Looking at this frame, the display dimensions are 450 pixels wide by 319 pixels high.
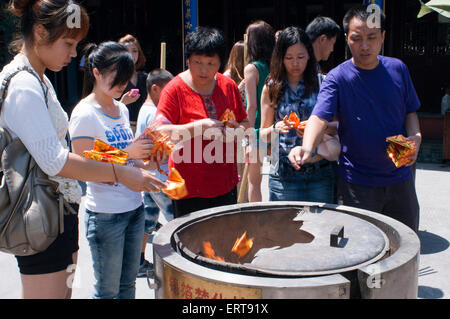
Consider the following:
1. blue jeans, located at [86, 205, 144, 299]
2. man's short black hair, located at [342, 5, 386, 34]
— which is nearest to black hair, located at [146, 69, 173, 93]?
blue jeans, located at [86, 205, 144, 299]

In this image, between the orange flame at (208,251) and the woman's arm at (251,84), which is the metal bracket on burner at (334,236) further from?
the woman's arm at (251,84)

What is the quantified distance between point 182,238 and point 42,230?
1.90ft

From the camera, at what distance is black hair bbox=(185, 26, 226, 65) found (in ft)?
7.41

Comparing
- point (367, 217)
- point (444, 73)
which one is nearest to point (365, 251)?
point (367, 217)

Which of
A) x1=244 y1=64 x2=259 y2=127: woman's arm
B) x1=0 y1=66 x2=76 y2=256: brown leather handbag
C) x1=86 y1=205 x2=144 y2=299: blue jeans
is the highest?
x1=244 y1=64 x2=259 y2=127: woman's arm

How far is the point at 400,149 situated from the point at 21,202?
1655mm

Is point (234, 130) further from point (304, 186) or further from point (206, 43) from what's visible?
point (304, 186)

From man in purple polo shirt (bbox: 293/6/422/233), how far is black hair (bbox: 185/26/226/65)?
0.59m

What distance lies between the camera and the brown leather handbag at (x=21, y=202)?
1.53 meters

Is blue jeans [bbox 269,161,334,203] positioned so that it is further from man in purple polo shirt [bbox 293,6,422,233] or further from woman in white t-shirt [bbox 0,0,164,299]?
woman in white t-shirt [bbox 0,0,164,299]

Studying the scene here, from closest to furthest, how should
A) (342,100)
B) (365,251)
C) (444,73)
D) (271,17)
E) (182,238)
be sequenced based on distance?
(365,251)
(182,238)
(342,100)
(444,73)
(271,17)

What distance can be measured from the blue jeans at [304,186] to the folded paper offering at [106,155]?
116 cm

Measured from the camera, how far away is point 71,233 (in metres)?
1.73

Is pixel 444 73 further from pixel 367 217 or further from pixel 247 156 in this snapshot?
pixel 367 217
